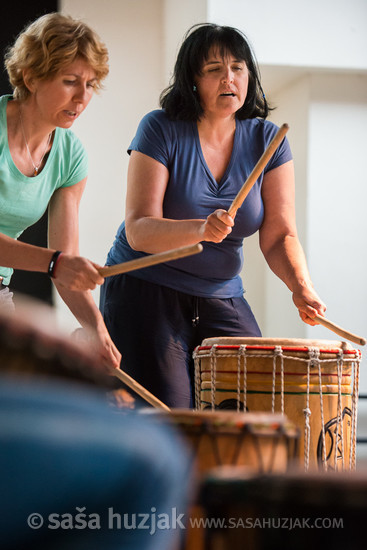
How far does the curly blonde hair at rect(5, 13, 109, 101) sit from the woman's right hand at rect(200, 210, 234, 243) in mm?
581

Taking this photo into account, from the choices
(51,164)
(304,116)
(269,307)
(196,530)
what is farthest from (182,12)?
(196,530)

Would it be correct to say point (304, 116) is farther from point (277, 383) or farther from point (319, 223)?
point (277, 383)

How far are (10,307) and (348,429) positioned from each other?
106cm

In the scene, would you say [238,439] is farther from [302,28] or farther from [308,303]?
[302,28]

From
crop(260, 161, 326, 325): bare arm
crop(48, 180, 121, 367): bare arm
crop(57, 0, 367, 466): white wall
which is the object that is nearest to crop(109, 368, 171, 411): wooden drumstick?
crop(48, 180, 121, 367): bare arm

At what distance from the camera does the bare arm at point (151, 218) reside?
2.32 metres

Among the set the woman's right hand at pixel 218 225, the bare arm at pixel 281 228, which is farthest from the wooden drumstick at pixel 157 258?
the bare arm at pixel 281 228

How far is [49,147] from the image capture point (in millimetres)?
2504

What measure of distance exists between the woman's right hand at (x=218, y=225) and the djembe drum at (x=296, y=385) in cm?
30

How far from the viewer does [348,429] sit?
2.24 metres

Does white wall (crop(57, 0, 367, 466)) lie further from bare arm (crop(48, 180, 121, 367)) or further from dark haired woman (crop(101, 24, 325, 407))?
bare arm (crop(48, 180, 121, 367))

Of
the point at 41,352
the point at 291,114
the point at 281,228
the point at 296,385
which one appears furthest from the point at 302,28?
the point at 41,352

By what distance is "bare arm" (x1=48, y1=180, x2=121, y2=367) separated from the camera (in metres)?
2.17

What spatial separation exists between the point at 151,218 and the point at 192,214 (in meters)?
0.17
